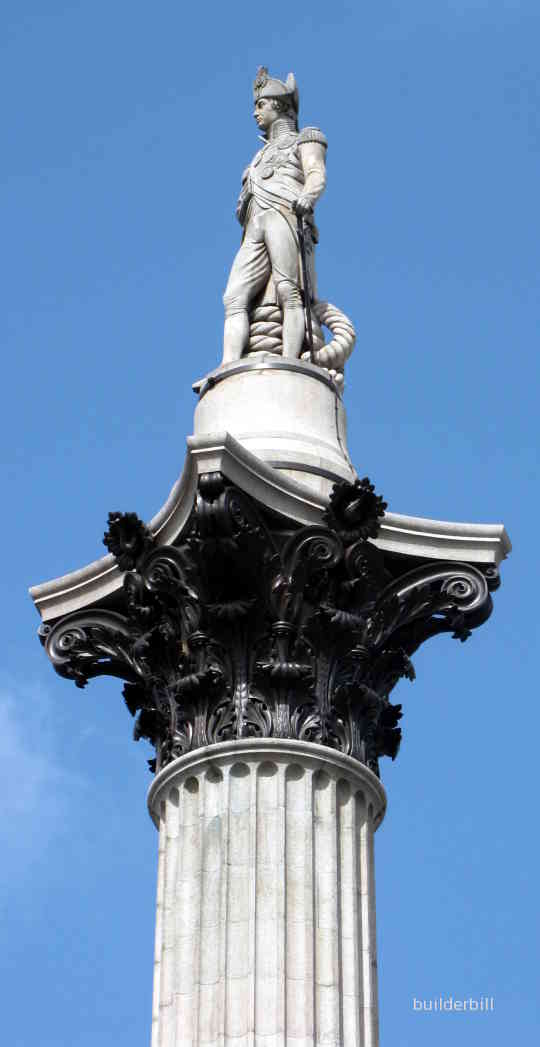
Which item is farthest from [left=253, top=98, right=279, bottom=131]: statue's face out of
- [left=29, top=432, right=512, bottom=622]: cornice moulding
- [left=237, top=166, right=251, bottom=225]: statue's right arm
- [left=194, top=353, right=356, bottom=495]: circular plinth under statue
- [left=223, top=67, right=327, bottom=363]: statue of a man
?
[left=29, top=432, right=512, bottom=622]: cornice moulding

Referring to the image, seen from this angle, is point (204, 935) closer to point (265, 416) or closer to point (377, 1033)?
point (377, 1033)

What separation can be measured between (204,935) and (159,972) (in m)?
0.71

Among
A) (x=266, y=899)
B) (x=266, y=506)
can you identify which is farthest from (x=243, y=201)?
(x=266, y=899)

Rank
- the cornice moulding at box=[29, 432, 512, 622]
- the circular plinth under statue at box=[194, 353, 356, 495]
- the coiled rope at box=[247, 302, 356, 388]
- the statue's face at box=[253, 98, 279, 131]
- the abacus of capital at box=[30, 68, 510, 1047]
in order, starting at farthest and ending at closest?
the statue's face at box=[253, 98, 279, 131] < the coiled rope at box=[247, 302, 356, 388] < the circular plinth under statue at box=[194, 353, 356, 495] < the cornice moulding at box=[29, 432, 512, 622] < the abacus of capital at box=[30, 68, 510, 1047]

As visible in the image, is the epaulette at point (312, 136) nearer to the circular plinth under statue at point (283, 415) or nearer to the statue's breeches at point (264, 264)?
the statue's breeches at point (264, 264)

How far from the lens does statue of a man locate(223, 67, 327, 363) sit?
2775cm

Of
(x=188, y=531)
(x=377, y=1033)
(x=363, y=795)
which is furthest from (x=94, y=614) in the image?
(x=377, y=1033)

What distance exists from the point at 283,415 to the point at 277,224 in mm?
3459

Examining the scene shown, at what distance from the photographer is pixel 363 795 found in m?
23.9

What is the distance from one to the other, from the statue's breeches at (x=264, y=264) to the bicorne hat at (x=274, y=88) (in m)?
2.58

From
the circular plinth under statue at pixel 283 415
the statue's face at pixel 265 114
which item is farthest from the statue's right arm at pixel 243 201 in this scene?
the circular plinth under statue at pixel 283 415

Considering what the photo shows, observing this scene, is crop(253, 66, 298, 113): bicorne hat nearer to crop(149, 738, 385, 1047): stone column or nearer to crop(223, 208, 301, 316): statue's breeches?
crop(223, 208, 301, 316): statue's breeches

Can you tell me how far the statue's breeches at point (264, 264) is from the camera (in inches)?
1101

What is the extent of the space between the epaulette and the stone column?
378 inches
